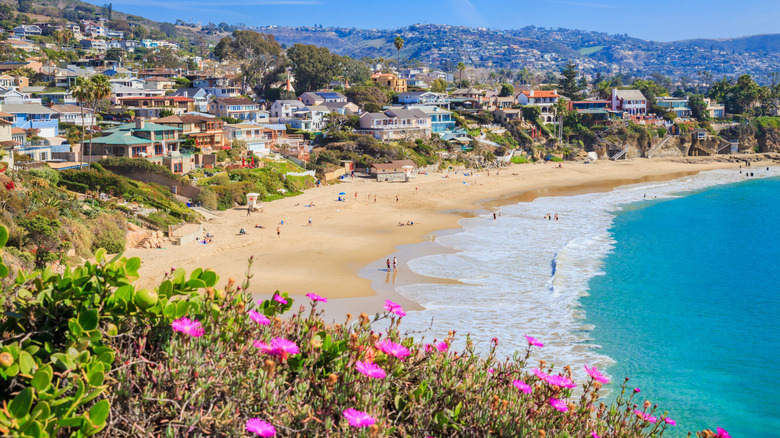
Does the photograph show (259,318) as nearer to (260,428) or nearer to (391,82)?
(260,428)

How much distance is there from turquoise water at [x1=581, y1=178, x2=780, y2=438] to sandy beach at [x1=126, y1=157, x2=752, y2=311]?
10.6 metres

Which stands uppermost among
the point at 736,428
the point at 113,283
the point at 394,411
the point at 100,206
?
the point at 113,283

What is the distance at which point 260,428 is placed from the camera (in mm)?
4926

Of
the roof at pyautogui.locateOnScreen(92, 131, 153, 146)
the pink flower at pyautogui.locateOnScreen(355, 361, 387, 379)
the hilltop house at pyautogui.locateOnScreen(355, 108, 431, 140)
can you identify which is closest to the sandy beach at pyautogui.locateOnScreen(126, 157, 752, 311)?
the roof at pyautogui.locateOnScreen(92, 131, 153, 146)

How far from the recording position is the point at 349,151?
234 feet

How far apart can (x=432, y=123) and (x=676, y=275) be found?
55.6 m

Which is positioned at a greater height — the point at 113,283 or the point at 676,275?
the point at 113,283

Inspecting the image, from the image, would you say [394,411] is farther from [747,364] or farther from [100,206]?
[100,206]

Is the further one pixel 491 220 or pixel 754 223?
pixel 754 223

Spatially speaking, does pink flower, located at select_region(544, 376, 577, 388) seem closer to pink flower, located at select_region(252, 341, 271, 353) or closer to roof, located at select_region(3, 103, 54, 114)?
pink flower, located at select_region(252, 341, 271, 353)

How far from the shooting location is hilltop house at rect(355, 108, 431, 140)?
80.6m

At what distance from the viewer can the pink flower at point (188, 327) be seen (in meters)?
5.32

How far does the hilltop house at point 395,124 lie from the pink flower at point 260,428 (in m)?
75.9

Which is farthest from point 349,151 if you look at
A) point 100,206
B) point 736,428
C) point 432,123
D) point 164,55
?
point 164,55
